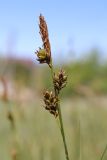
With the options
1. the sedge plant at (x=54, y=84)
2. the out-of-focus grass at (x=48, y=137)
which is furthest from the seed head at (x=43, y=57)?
the out-of-focus grass at (x=48, y=137)

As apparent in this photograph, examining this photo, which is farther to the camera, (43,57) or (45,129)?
(45,129)

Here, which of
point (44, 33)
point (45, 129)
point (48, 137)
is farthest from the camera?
point (45, 129)

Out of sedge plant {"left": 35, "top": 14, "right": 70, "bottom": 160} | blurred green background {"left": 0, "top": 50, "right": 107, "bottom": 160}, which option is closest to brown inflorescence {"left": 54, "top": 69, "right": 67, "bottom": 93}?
sedge plant {"left": 35, "top": 14, "right": 70, "bottom": 160}

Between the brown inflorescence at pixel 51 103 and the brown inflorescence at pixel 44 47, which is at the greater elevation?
the brown inflorescence at pixel 44 47

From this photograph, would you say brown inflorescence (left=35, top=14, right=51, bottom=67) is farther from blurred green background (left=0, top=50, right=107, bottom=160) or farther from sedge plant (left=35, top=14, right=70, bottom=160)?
blurred green background (left=0, top=50, right=107, bottom=160)

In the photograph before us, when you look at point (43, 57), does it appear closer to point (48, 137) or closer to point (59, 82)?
point (59, 82)

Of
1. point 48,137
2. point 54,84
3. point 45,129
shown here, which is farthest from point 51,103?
point 45,129

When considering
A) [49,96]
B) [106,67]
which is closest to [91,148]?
[49,96]

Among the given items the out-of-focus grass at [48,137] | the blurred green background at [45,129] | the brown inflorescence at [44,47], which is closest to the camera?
A: the brown inflorescence at [44,47]

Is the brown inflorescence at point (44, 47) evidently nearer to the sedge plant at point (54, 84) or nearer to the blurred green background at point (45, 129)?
the sedge plant at point (54, 84)

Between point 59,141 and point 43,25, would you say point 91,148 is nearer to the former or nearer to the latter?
point 59,141

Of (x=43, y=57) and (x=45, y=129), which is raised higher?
(x=45, y=129)
